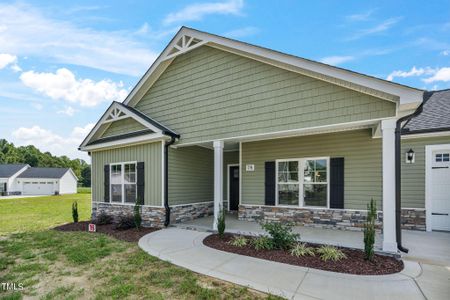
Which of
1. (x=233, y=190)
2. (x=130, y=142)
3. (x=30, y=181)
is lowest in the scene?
(x=30, y=181)

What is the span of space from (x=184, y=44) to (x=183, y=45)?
48 millimetres

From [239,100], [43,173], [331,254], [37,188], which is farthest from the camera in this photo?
[43,173]

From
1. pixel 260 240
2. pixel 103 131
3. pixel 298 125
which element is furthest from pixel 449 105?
pixel 103 131

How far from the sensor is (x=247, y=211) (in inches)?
345

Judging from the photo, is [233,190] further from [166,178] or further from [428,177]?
[428,177]

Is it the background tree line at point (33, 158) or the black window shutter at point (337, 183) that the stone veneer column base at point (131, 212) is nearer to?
the black window shutter at point (337, 183)

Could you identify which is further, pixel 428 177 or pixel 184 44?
pixel 184 44

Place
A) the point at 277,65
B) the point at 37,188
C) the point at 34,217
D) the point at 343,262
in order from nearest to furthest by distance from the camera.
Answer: the point at 343,262 → the point at 277,65 → the point at 34,217 → the point at 37,188

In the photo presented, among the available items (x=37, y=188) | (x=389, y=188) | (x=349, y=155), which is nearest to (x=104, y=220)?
(x=349, y=155)

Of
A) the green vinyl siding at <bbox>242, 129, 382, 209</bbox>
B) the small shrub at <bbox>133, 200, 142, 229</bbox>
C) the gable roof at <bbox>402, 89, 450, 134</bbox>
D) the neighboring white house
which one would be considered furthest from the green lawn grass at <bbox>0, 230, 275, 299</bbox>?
the neighboring white house

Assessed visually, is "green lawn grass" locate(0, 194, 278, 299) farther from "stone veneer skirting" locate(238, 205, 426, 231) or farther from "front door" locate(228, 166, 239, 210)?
"front door" locate(228, 166, 239, 210)

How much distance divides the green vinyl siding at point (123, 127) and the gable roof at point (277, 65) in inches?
35.7

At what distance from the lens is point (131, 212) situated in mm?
9164

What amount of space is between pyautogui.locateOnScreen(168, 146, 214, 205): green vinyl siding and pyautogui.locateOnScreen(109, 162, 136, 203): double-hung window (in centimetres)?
169
